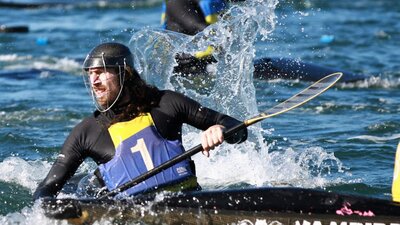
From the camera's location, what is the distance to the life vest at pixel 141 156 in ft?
17.6

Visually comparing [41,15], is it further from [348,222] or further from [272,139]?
[348,222]

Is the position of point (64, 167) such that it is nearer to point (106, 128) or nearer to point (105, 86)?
point (106, 128)

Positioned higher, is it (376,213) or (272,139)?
(376,213)

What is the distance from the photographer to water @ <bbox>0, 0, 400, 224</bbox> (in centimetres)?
727

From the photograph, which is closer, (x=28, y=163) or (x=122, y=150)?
(x=122, y=150)

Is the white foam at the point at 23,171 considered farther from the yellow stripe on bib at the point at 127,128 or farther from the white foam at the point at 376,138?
the white foam at the point at 376,138

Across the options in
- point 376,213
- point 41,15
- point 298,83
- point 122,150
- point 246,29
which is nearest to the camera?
point 376,213

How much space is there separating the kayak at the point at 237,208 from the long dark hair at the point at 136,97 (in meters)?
0.57

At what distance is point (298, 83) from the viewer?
37.0 feet

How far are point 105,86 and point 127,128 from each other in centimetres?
27

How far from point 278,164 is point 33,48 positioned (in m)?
9.70

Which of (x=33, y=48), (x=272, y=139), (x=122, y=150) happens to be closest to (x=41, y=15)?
(x=33, y=48)

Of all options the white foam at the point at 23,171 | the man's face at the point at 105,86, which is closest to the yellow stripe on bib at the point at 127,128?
the man's face at the point at 105,86

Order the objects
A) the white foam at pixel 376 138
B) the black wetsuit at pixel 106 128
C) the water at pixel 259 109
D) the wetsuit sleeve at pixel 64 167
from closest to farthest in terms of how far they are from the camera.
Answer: the wetsuit sleeve at pixel 64 167, the black wetsuit at pixel 106 128, the water at pixel 259 109, the white foam at pixel 376 138
